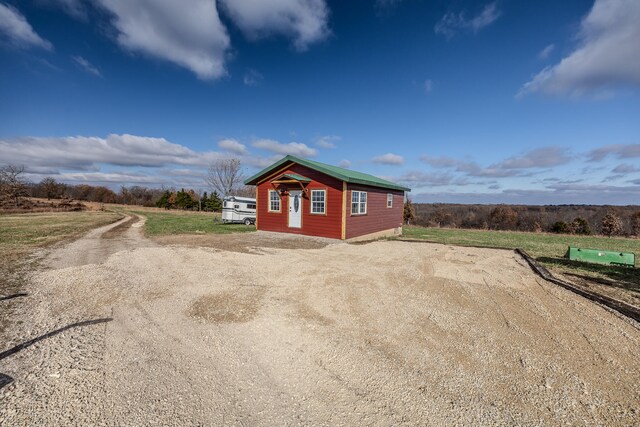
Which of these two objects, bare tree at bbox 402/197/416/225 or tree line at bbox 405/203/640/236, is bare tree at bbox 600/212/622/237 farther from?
bare tree at bbox 402/197/416/225

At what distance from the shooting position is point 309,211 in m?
14.2

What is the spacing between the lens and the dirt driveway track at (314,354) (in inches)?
100.0

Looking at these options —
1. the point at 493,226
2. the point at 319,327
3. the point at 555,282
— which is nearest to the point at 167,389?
the point at 319,327

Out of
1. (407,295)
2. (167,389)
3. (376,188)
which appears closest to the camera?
(167,389)

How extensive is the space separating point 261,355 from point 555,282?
7.45 meters

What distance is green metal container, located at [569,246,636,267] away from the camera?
8461 millimetres

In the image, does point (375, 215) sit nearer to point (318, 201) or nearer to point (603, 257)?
point (318, 201)

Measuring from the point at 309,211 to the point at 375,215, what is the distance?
14.3 feet

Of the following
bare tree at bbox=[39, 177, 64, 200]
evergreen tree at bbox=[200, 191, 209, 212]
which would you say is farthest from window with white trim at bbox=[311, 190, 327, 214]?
bare tree at bbox=[39, 177, 64, 200]

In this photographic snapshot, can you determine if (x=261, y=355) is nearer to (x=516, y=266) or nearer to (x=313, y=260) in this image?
(x=313, y=260)

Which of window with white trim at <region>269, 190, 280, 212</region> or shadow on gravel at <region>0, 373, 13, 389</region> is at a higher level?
window with white trim at <region>269, 190, 280, 212</region>

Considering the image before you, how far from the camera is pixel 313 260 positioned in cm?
896

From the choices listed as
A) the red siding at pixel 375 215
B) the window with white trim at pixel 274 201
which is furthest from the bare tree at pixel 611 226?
the window with white trim at pixel 274 201

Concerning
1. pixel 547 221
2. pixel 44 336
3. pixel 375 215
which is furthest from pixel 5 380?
pixel 547 221
